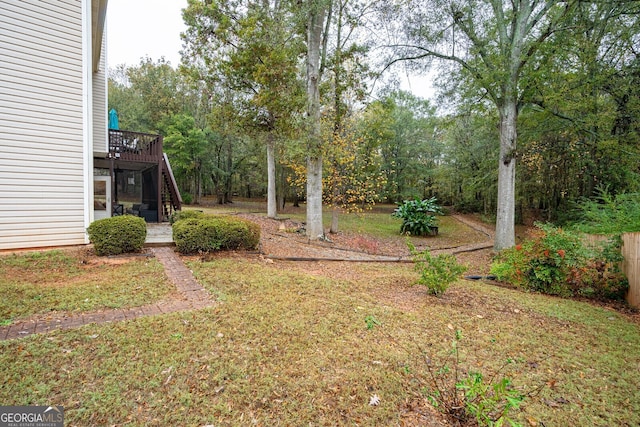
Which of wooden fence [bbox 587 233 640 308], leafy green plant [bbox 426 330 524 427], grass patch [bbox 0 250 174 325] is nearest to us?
leafy green plant [bbox 426 330 524 427]

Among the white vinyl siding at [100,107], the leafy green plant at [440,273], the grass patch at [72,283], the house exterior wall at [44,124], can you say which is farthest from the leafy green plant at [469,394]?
the white vinyl siding at [100,107]

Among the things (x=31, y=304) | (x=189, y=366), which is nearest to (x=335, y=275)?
(x=189, y=366)

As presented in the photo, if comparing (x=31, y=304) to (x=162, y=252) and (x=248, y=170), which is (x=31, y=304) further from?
(x=248, y=170)

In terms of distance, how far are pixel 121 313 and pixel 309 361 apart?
7.49ft

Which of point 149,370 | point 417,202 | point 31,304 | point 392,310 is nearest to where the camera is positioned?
point 149,370

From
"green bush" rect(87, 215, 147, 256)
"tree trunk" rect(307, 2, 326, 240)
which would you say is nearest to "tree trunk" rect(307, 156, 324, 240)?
"tree trunk" rect(307, 2, 326, 240)

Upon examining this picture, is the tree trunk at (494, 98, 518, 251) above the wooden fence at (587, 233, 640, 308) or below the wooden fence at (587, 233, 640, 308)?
above

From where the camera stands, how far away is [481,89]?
9469mm

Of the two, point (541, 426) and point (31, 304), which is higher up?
point (31, 304)

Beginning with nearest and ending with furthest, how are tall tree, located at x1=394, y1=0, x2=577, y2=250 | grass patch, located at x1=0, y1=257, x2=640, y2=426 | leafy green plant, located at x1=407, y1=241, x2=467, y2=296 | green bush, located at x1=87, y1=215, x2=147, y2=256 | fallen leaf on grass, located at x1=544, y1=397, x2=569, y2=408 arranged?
grass patch, located at x1=0, y1=257, x2=640, y2=426, fallen leaf on grass, located at x1=544, y1=397, x2=569, y2=408, leafy green plant, located at x1=407, y1=241, x2=467, y2=296, green bush, located at x1=87, y1=215, x2=147, y2=256, tall tree, located at x1=394, y1=0, x2=577, y2=250

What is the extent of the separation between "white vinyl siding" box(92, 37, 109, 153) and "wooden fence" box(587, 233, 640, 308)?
12009 millimetres

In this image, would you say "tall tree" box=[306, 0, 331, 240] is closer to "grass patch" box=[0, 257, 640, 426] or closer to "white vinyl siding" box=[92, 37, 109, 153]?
"grass patch" box=[0, 257, 640, 426]

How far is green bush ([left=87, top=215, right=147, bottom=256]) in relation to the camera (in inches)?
231

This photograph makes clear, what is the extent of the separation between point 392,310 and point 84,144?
7253 mm
